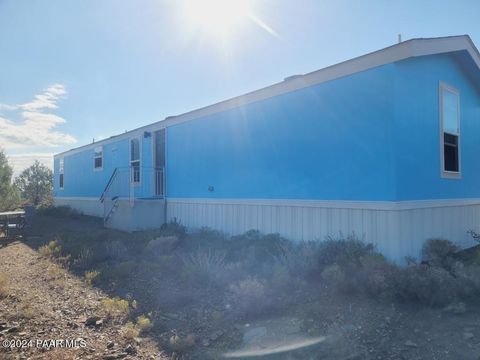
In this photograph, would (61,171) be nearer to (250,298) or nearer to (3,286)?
(3,286)

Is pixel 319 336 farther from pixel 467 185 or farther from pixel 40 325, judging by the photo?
pixel 467 185

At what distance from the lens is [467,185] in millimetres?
7734

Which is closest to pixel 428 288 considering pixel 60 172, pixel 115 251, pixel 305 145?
pixel 305 145

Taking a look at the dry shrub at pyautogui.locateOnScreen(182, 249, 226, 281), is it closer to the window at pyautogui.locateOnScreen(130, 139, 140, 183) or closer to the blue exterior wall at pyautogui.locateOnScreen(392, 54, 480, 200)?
the blue exterior wall at pyautogui.locateOnScreen(392, 54, 480, 200)

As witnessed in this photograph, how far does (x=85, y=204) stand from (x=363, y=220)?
13.5m

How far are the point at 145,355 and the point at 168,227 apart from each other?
22.7ft

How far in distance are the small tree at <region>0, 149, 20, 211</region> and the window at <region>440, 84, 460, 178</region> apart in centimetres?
1962

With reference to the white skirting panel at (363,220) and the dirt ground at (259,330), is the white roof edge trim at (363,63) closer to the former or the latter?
the white skirting panel at (363,220)

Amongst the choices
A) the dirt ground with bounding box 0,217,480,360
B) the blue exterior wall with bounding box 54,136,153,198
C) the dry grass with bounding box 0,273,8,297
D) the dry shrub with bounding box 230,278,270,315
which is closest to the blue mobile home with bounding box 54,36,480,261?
the blue exterior wall with bounding box 54,136,153,198

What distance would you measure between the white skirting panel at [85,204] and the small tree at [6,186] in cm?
293

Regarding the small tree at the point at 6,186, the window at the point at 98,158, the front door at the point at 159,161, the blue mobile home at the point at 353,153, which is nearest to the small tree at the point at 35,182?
the small tree at the point at 6,186

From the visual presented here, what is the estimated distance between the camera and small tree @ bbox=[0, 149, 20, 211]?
18297 mm

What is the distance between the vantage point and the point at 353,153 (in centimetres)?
620

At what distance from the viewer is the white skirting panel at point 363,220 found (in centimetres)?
568
